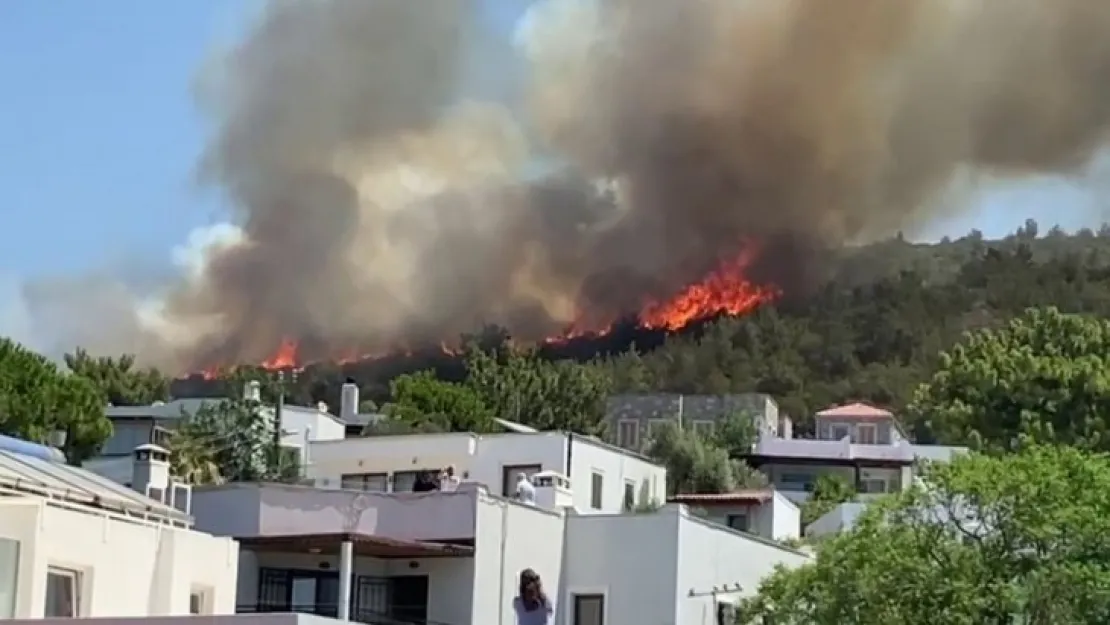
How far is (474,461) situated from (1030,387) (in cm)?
1637

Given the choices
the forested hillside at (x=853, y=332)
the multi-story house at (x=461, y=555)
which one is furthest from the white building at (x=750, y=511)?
the forested hillside at (x=853, y=332)

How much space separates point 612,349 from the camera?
142875mm

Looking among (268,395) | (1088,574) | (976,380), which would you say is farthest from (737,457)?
(1088,574)

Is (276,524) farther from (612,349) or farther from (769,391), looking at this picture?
(612,349)

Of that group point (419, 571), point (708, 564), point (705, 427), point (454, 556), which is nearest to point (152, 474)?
point (454, 556)

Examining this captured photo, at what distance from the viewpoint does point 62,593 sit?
21.7 metres

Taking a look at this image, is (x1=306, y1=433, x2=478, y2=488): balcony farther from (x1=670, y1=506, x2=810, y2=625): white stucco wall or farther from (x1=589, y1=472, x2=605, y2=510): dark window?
(x1=670, y1=506, x2=810, y2=625): white stucco wall

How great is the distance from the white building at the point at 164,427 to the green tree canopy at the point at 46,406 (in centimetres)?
67

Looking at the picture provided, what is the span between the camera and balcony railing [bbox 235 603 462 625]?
30120mm

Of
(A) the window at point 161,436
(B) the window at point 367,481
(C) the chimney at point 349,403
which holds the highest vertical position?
(C) the chimney at point 349,403

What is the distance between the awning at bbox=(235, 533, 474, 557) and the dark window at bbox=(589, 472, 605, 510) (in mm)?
Answer: 13920

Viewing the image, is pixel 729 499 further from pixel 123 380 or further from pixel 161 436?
pixel 123 380

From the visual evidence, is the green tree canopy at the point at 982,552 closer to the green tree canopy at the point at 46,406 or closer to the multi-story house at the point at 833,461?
the green tree canopy at the point at 46,406

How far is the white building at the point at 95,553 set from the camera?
20.9 metres
